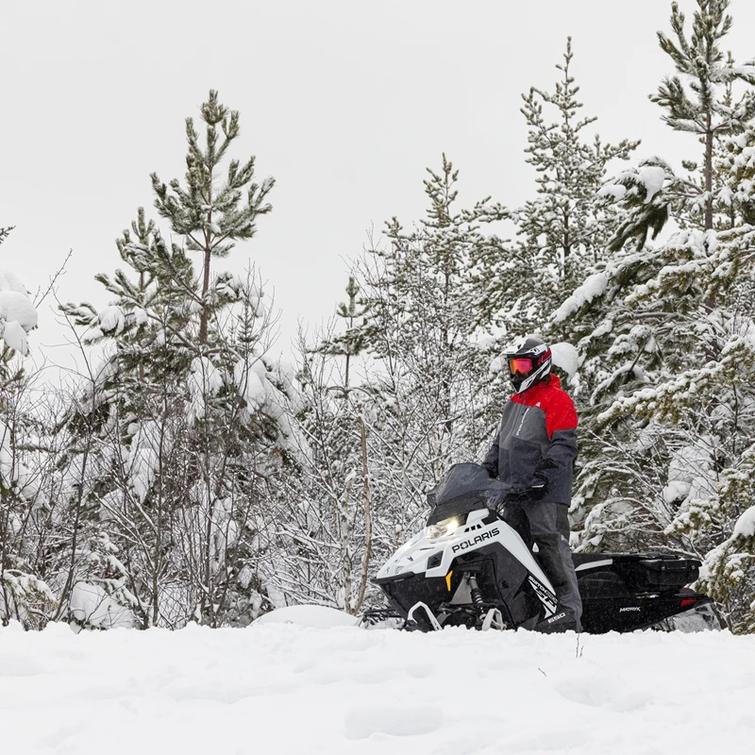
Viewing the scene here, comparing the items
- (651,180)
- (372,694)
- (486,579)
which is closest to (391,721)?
(372,694)

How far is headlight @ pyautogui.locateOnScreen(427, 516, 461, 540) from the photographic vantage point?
5133 mm

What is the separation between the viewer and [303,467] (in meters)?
14.7

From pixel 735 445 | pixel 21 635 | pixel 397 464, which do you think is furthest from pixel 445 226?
pixel 21 635

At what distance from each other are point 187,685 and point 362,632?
1305mm

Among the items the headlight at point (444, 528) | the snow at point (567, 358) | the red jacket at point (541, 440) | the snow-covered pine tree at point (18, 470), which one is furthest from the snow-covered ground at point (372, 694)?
the snow at point (567, 358)

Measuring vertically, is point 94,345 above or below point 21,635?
above

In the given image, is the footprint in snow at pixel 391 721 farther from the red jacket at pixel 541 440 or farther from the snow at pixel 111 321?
the snow at pixel 111 321

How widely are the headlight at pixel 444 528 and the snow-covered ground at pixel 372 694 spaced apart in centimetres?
80

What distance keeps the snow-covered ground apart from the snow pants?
32.8 inches

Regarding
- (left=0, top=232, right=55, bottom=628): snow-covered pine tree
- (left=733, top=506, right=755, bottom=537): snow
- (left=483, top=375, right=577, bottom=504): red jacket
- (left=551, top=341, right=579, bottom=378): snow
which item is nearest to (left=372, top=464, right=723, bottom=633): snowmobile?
(left=483, top=375, right=577, bottom=504): red jacket

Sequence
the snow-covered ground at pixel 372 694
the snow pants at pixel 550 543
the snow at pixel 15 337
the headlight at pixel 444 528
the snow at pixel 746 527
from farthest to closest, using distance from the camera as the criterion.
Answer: the snow at pixel 15 337
the snow at pixel 746 527
the snow pants at pixel 550 543
the headlight at pixel 444 528
the snow-covered ground at pixel 372 694

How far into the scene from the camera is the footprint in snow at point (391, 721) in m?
2.82

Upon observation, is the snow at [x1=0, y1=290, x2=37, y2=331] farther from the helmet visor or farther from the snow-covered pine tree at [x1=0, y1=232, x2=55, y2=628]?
the helmet visor

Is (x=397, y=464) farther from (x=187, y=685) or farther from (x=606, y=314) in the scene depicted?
(x=187, y=685)
